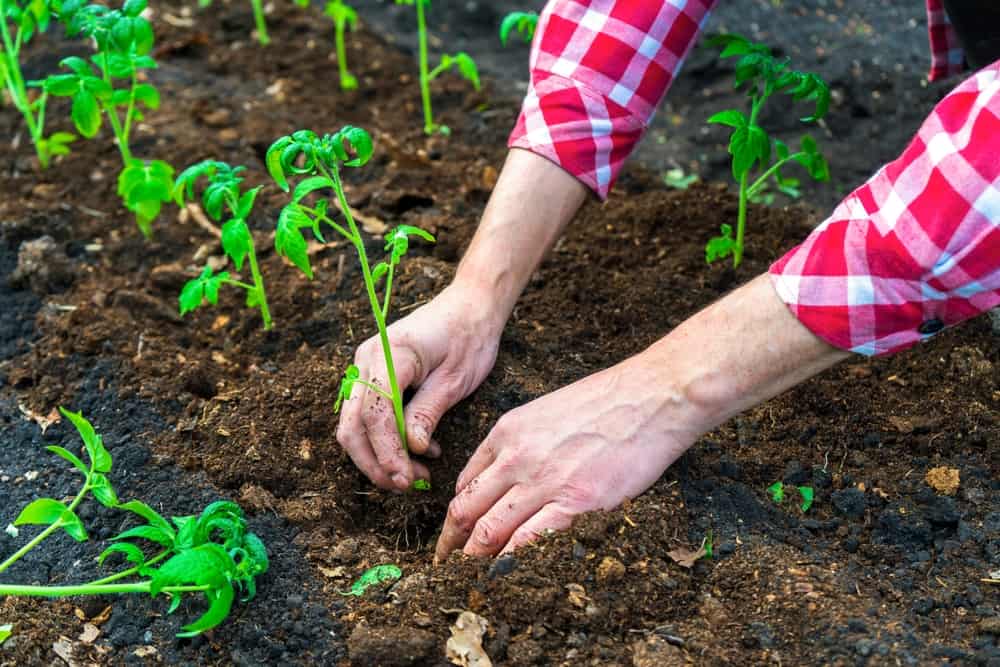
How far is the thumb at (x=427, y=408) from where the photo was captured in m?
2.35

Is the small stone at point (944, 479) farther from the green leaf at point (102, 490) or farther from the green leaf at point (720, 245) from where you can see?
the green leaf at point (102, 490)

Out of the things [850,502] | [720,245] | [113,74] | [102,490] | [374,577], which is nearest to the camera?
[102,490]

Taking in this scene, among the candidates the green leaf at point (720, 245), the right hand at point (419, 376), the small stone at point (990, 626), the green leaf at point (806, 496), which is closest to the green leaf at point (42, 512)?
the right hand at point (419, 376)

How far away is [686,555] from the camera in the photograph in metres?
2.10

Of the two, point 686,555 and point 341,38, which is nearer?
point 686,555

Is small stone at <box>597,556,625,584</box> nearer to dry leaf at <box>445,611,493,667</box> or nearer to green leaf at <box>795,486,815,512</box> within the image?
dry leaf at <box>445,611,493,667</box>

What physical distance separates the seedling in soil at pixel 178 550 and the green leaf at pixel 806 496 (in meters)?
1.11

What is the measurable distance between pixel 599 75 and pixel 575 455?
983mm

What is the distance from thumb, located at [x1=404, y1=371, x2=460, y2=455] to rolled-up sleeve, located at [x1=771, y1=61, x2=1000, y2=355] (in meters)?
0.81

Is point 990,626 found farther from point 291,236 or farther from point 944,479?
point 291,236

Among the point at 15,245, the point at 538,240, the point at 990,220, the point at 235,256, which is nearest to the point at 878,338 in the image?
the point at 990,220

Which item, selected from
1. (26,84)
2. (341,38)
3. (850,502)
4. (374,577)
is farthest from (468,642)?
(341,38)

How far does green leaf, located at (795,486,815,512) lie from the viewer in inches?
89.4

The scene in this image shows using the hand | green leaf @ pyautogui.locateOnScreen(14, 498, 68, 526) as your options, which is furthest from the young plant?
green leaf @ pyautogui.locateOnScreen(14, 498, 68, 526)
